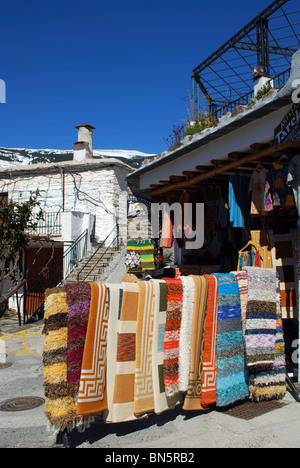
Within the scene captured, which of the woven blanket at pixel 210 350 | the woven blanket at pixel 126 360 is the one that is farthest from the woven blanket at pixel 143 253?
the woven blanket at pixel 126 360

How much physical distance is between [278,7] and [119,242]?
360 inches

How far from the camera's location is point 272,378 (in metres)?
4.12

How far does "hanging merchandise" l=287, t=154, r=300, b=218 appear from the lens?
4.39m

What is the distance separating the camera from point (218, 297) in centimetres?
381

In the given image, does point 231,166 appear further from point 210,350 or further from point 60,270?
point 60,270

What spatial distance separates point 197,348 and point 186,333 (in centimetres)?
18

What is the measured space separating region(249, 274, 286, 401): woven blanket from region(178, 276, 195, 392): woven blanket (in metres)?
0.80

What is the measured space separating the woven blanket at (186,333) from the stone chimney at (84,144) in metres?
12.7

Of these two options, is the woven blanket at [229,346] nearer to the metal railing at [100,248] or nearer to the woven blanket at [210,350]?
the woven blanket at [210,350]

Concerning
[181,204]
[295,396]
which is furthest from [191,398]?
[181,204]

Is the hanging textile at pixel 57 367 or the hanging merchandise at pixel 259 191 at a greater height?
the hanging merchandise at pixel 259 191

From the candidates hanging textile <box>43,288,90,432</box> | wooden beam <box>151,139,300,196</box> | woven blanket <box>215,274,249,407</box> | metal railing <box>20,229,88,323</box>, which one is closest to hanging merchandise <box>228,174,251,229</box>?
wooden beam <box>151,139,300,196</box>

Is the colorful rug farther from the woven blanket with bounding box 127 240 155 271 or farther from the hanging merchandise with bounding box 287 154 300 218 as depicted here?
the woven blanket with bounding box 127 240 155 271

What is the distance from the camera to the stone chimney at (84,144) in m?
15.6
